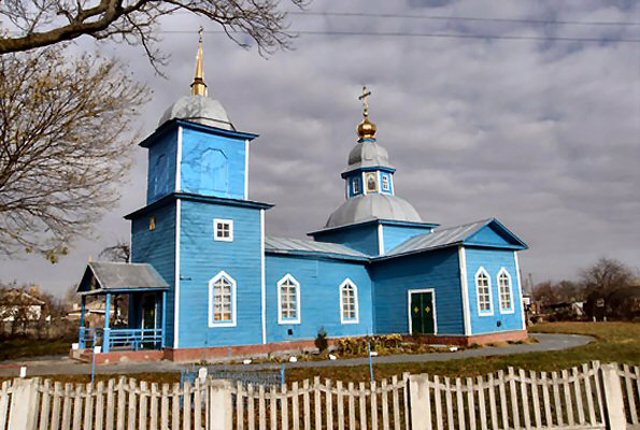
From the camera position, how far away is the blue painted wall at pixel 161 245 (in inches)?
646

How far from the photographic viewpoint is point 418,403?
6.00 meters

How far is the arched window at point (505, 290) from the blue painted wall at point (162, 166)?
13.7 meters

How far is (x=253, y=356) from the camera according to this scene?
17328 mm

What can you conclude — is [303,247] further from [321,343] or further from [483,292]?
[483,292]

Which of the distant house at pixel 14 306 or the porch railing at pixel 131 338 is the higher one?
the distant house at pixel 14 306

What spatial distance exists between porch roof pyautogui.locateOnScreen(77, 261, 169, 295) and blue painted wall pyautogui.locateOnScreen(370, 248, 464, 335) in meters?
9.86

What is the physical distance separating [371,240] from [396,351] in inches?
294

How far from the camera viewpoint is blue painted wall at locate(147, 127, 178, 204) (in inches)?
709

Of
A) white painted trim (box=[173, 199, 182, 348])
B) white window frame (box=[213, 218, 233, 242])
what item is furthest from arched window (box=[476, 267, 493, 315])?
white painted trim (box=[173, 199, 182, 348])

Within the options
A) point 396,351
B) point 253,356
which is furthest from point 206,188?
point 396,351

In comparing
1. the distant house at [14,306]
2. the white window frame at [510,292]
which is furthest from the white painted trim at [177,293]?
the distant house at [14,306]

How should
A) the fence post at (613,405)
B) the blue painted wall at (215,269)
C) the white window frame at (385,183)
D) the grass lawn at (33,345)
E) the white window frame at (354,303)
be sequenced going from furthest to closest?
the white window frame at (385,183) → the grass lawn at (33,345) → the white window frame at (354,303) → the blue painted wall at (215,269) → the fence post at (613,405)

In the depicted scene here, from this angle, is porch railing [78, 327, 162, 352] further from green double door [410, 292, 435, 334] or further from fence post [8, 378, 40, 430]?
green double door [410, 292, 435, 334]

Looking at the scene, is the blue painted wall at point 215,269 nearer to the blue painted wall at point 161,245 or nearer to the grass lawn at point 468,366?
the blue painted wall at point 161,245
